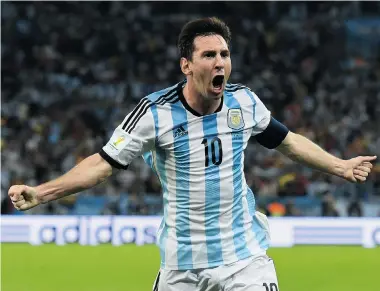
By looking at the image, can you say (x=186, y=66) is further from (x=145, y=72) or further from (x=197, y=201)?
(x=145, y=72)

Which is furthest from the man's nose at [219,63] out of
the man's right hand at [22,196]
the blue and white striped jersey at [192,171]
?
the man's right hand at [22,196]

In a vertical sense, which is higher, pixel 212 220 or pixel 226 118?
pixel 226 118

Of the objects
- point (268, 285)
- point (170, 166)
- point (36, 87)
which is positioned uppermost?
point (36, 87)

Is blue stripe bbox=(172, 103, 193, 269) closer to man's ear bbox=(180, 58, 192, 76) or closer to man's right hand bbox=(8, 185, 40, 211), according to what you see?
man's ear bbox=(180, 58, 192, 76)

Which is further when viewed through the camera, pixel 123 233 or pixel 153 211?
pixel 153 211

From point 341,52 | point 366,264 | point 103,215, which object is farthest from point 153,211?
point 341,52

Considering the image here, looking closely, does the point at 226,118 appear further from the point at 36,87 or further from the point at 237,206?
the point at 36,87

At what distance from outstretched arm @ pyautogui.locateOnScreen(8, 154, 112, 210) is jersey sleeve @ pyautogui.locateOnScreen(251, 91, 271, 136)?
98 centimetres

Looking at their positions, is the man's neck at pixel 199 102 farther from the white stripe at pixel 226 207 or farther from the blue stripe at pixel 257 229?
the blue stripe at pixel 257 229

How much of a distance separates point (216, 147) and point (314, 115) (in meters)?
14.9

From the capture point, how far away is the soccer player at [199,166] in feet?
17.3

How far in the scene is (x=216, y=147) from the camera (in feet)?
17.7

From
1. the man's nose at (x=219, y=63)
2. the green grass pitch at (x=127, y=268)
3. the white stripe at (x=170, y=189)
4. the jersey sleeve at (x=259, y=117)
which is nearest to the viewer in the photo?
→ the man's nose at (x=219, y=63)

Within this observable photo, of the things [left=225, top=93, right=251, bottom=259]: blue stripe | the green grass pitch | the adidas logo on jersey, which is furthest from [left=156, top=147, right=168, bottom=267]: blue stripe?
the green grass pitch
